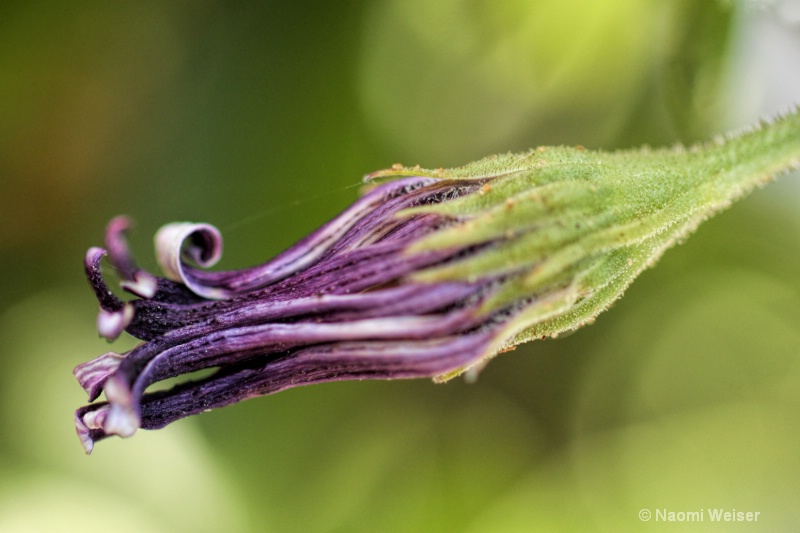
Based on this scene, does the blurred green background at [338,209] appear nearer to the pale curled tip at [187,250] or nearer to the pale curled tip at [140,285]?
the pale curled tip at [187,250]

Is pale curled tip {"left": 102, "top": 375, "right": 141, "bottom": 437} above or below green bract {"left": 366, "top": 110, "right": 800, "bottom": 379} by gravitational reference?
below

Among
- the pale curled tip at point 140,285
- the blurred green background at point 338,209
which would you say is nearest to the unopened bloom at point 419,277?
the pale curled tip at point 140,285

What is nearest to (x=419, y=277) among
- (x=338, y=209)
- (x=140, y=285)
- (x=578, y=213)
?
(x=578, y=213)

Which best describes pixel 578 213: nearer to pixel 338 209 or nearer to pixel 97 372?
pixel 97 372

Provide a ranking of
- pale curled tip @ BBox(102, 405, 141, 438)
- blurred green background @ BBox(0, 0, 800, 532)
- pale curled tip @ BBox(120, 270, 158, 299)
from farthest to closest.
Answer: blurred green background @ BBox(0, 0, 800, 532), pale curled tip @ BBox(120, 270, 158, 299), pale curled tip @ BBox(102, 405, 141, 438)

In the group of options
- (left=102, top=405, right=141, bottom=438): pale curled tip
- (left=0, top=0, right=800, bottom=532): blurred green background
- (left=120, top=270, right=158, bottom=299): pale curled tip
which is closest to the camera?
(left=102, top=405, right=141, bottom=438): pale curled tip

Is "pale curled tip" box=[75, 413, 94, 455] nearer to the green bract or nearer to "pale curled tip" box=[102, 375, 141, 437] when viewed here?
"pale curled tip" box=[102, 375, 141, 437]

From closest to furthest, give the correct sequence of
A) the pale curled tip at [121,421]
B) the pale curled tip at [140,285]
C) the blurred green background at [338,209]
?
the pale curled tip at [121,421], the pale curled tip at [140,285], the blurred green background at [338,209]

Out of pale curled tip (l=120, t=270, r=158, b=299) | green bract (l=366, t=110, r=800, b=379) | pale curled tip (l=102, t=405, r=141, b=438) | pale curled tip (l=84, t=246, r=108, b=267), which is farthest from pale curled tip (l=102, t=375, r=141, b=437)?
green bract (l=366, t=110, r=800, b=379)
